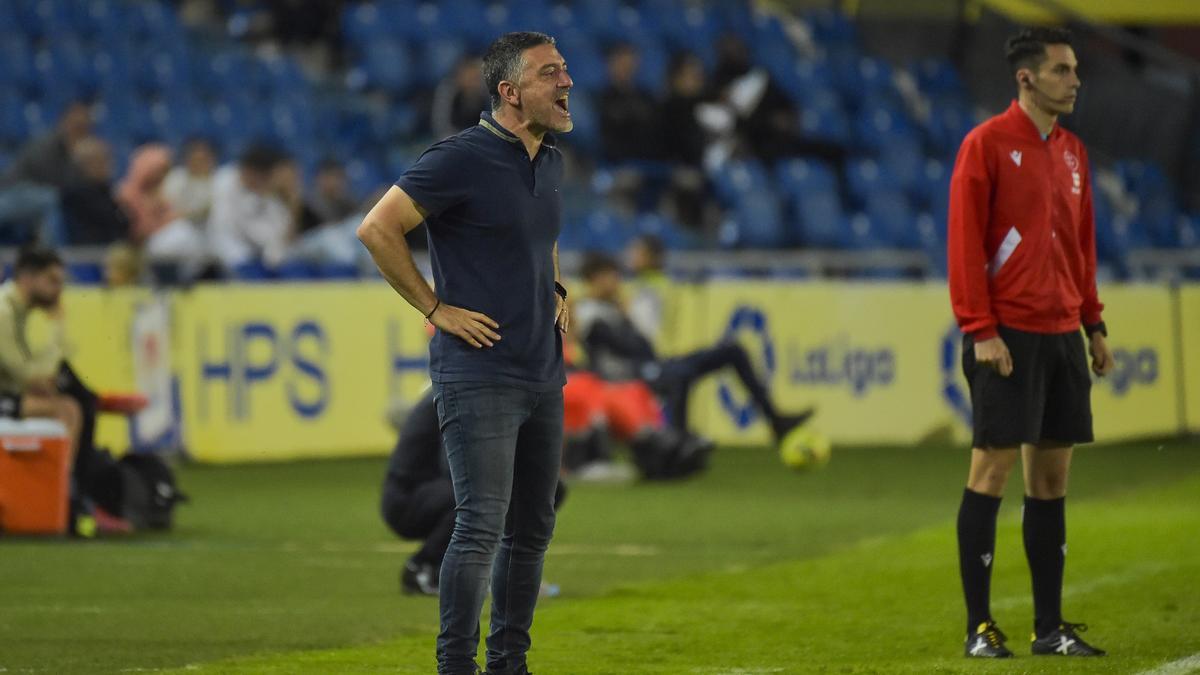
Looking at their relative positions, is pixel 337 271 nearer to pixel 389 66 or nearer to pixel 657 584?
pixel 389 66

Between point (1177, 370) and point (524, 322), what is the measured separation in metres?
12.6

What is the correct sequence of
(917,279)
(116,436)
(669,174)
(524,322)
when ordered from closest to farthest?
(524,322), (116,436), (917,279), (669,174)

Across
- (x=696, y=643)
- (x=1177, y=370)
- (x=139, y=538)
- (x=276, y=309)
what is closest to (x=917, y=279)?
(x=1177, y=370)

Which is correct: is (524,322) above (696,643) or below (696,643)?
above

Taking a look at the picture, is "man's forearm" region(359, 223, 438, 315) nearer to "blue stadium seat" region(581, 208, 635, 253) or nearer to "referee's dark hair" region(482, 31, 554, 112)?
"referee's dark hair" region(482, 31, 554, 112)

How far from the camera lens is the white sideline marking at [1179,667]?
23.0 feet

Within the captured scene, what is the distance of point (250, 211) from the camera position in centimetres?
1802

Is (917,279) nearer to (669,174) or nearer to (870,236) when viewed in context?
(870,236)

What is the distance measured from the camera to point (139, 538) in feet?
39.3

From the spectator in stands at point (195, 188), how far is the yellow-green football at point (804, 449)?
561 cm

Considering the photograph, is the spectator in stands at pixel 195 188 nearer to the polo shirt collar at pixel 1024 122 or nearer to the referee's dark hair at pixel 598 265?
the referee's dark hair at pixel 598 265

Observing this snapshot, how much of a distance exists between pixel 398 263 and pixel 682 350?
1201cm

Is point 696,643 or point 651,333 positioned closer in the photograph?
point 696,643

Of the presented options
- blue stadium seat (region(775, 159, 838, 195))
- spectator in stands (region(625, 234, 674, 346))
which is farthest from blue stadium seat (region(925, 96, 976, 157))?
spectator in stands (region(625, 234, 674, 346))
